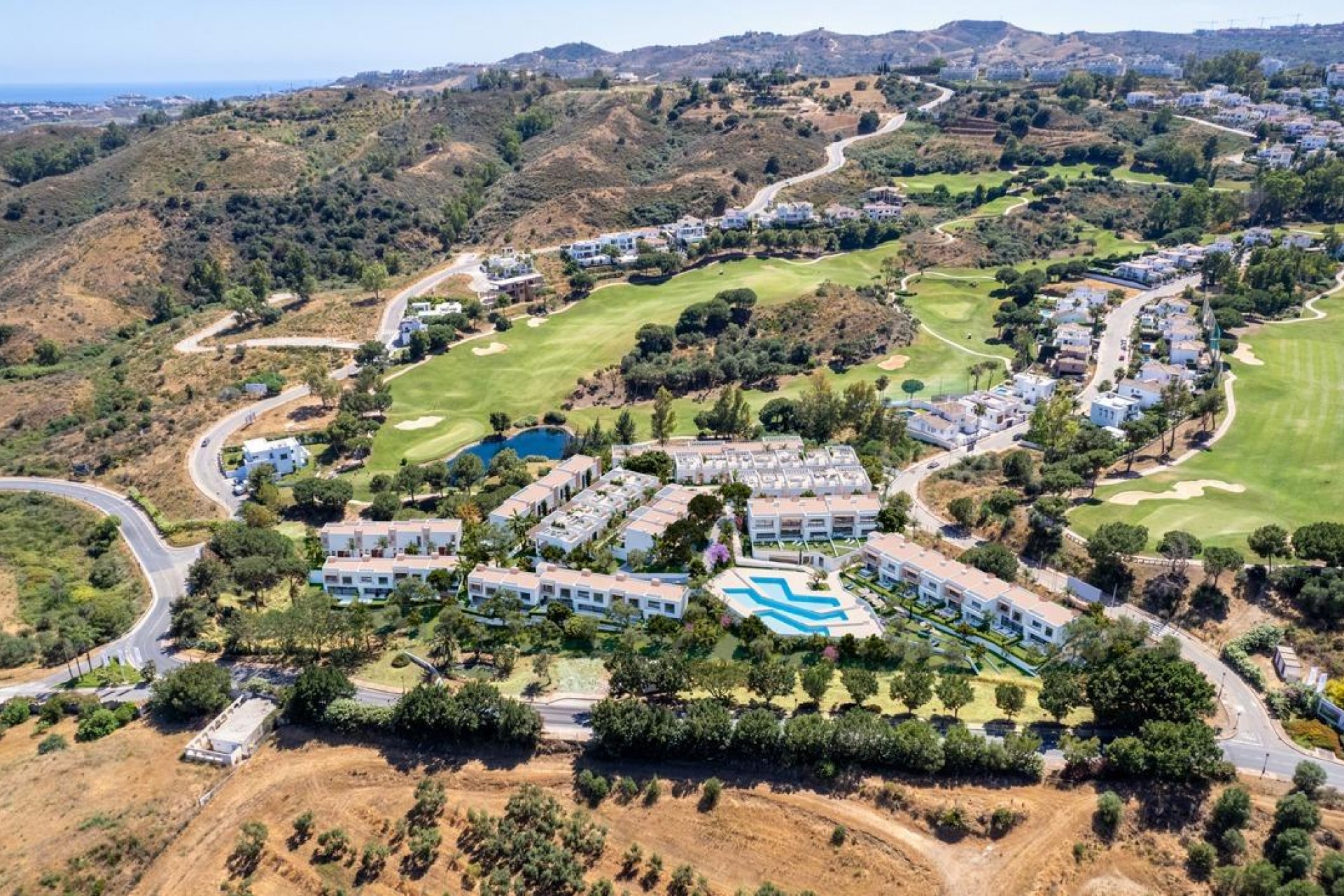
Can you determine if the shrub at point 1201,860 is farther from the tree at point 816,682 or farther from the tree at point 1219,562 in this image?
the tree at point 1219,562

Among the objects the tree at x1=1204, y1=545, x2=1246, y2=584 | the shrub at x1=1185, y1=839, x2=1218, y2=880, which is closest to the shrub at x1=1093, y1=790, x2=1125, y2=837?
the shrub at x1=1185, y1=839, x2=1218, y2=880

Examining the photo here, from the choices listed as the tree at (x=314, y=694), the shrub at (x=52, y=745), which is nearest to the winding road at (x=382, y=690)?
the tree at (x=314, y=694)

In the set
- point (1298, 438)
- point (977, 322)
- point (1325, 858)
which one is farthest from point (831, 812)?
point (977, 322)

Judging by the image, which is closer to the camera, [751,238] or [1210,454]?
[1210,454]

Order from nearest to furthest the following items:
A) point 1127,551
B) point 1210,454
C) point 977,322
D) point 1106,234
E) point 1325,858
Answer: point 1325,858 < point 1127,551 < point 1210,454 < point 977,322 < point 1106,234

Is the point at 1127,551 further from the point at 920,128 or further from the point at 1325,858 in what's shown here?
the point at 920,128
